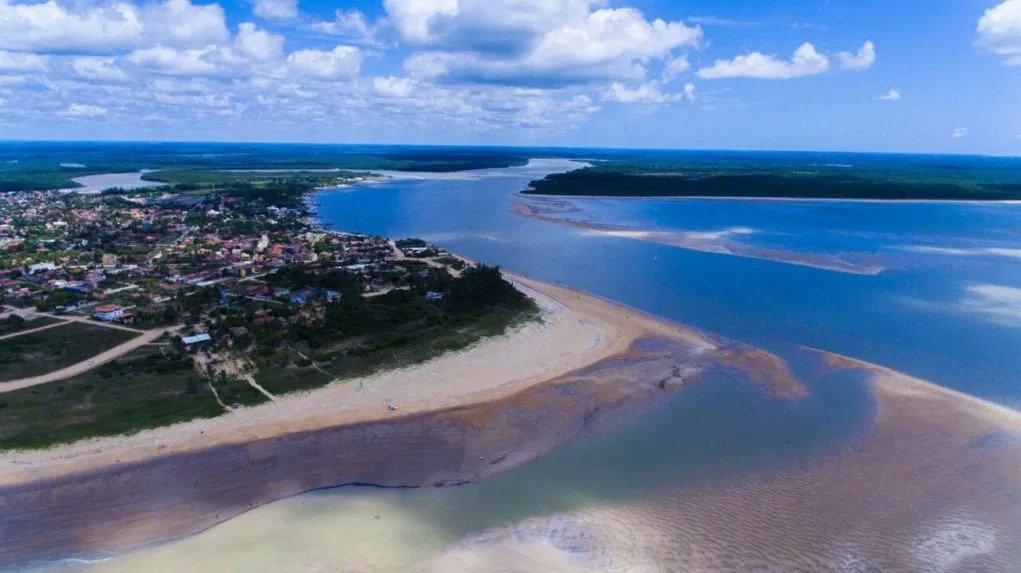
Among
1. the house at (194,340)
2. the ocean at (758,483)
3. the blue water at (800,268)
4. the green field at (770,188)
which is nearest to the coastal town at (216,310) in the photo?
the house at (194,340)

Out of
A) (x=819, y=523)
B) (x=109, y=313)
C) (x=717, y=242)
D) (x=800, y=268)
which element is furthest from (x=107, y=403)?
(x=717, y=242)

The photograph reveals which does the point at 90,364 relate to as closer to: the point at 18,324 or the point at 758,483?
the point at 18,324

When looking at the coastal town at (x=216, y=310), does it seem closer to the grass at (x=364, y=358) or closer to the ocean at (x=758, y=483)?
the grass at (x=364, y=358)

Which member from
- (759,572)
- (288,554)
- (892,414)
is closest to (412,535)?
(288,554)

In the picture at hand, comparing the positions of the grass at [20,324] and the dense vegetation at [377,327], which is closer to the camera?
the dense vegetation at [377,327]

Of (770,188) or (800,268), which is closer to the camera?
(800,268)

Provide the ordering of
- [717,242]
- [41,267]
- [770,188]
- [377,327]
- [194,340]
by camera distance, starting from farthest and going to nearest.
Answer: [770,188], [717,242], [41,267], [377,327], [194,340]
